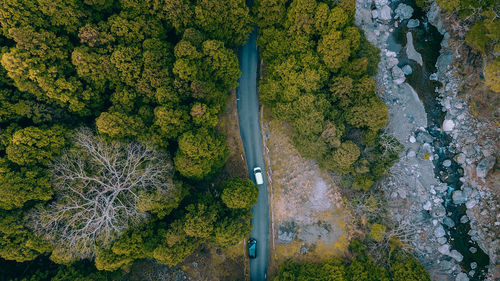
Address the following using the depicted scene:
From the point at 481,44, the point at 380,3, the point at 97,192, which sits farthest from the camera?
the point at 380,3

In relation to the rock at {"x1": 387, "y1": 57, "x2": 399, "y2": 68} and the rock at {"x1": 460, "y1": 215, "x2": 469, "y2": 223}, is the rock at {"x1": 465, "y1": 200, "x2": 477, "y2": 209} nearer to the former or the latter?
the rock at {"x1": 460, "y1": 215, "x2": 469, "y2": 223}

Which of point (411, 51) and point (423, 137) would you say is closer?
point (423, 137)

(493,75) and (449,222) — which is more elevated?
(493,75)

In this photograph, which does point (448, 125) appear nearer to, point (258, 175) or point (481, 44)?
point (481, 44)

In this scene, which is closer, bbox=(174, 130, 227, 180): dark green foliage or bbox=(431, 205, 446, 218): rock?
bbox=(174, 130, 227, 180): dark green foliage

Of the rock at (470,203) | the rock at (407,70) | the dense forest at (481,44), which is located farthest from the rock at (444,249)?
the rock at (407,70)

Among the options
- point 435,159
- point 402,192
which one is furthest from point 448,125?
point 402,192

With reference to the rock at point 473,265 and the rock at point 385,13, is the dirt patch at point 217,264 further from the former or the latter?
the rock at point 385,13

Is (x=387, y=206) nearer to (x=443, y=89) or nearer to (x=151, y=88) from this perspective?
(x=443, y=89)

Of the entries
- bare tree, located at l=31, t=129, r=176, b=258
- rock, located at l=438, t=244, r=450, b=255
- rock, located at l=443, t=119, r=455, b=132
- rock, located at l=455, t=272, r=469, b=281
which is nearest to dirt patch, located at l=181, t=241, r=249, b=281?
bare tree, located at l=31, t=129, r=176, b=258
